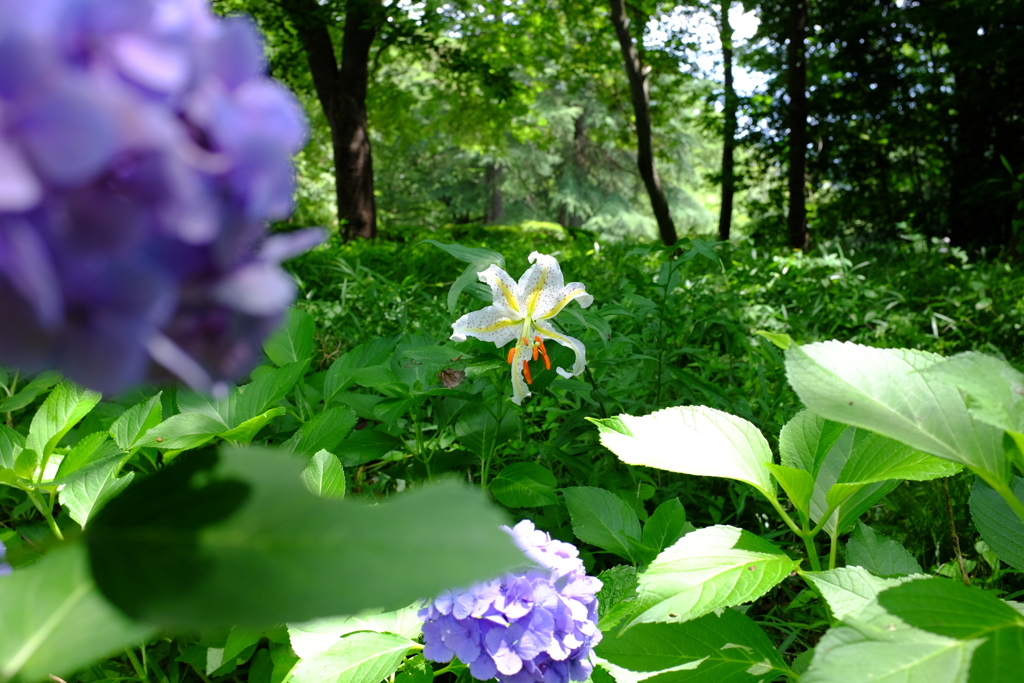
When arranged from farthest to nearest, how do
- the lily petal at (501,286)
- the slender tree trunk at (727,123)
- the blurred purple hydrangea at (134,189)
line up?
1. the slender tree trunk at (727,123)
2. the lily petal at (501,286)
3. the blurred purple hydrangea at (134,189)

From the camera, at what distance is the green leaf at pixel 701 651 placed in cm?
80

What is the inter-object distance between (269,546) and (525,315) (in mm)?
1119

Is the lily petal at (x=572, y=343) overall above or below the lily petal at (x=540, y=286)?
below

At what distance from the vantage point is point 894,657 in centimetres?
50

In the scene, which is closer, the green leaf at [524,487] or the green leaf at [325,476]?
the green leaf at [325,476]

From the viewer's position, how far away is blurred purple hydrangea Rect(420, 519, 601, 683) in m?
0.81

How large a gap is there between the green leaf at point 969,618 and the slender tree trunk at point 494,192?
2183 cm

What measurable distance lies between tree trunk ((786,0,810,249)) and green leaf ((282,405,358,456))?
7.02 m

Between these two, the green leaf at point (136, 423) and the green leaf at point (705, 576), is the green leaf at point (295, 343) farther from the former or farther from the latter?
the green leaf at point (705, 576)

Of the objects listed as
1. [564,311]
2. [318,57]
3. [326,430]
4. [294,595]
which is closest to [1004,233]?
[318,57]

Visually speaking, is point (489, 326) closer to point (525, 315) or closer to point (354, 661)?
point (525, 315)

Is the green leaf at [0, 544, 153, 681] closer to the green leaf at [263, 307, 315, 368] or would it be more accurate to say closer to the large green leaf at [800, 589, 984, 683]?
the large green leaf at [800, 589, 984, 683]

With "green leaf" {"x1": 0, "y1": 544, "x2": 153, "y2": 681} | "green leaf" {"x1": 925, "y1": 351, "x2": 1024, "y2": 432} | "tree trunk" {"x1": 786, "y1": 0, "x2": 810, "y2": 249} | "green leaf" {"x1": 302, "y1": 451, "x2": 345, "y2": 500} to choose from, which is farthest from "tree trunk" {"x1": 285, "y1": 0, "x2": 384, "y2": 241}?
"green leaf" {"x1": 0, "y1": 544, "x2": 153, "y2": 681}

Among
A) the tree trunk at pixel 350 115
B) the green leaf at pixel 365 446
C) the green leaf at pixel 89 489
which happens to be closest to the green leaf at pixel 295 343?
the green leaf at pixel 365 446
